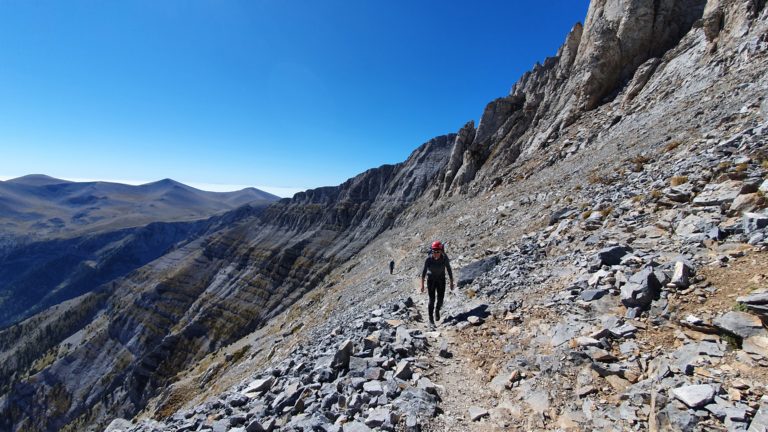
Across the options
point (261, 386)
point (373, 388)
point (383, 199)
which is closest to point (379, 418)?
point (373, 388)

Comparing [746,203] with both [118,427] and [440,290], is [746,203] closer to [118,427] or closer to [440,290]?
[440,290]

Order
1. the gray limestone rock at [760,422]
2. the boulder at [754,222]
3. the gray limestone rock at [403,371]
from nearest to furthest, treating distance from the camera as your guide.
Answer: the gray limestone rock at [760,422]
the boulder at [754,222]
the gray limestone rock at [403,371]

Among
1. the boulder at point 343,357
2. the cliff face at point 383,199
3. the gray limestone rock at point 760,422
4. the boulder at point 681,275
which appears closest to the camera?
the gray limestone rock at point 760,422

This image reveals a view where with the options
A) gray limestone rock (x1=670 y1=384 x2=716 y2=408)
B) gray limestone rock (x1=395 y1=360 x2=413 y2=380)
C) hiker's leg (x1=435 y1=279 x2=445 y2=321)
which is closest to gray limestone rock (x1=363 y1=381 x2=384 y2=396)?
gray limestone rock (x1=395 y1=360 x2=413 y2=380)

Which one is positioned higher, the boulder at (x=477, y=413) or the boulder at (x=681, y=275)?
the boulder at (x=681, y=275)

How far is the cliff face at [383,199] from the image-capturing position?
109 feet

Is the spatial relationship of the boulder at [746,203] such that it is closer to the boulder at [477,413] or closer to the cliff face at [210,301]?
the boulder at [477,413]

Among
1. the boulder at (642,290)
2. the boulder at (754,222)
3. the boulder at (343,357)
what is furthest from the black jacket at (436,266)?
the boulder at (754,222)

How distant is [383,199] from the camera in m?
124

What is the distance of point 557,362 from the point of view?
26.1 feet

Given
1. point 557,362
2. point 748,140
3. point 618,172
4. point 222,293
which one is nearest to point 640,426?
point 557,362

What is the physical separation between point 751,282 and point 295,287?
359 feet

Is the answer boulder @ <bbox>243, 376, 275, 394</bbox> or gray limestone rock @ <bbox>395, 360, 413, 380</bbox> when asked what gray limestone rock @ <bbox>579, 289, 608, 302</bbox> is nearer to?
gray limestone rock @ <bbox>395, 360, 413, 380</bbox>

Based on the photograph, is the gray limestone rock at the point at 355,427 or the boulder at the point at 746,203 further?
the boulder at the point at 746,203
